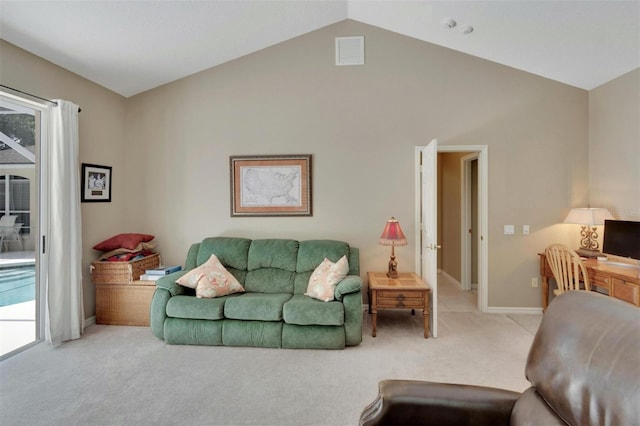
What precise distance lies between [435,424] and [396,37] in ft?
13.0

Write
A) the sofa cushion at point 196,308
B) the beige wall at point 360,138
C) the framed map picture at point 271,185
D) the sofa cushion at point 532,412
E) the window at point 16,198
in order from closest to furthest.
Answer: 1. the sofa cushion at point 532,412
2. the window at point 16,198
3. the sofa cushion at point 196,308
4. the beige wall at point 360,138
5. the framed map picture at point 271,185

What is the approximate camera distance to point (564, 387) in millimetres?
985

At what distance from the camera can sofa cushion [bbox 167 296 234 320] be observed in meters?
2.86

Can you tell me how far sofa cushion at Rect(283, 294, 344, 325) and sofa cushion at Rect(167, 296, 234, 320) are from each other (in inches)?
25.3

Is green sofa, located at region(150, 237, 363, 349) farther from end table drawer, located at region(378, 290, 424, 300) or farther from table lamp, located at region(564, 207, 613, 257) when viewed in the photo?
table lamp, located at region(564, 207, 613, 257)

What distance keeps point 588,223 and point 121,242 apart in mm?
5201

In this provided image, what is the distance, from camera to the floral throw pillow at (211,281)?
301 cm

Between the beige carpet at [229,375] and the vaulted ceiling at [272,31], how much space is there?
112 inches

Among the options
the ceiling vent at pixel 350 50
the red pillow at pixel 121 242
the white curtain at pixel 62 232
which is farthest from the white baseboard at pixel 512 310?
the white curtain at pixel 62 232

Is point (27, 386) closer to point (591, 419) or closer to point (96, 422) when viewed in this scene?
point (96, 422)

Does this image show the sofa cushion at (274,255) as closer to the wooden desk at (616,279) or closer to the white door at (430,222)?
the white door at (430,222)

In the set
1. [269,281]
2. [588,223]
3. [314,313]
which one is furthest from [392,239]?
[588,223]

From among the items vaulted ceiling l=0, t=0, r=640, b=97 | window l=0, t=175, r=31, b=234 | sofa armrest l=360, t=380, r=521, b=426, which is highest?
vaulted ceiling l=0, t=0, r=640, b=97

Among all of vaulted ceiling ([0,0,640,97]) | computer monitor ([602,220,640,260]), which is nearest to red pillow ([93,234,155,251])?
vaulted ceiling ([0,0,640,97])
